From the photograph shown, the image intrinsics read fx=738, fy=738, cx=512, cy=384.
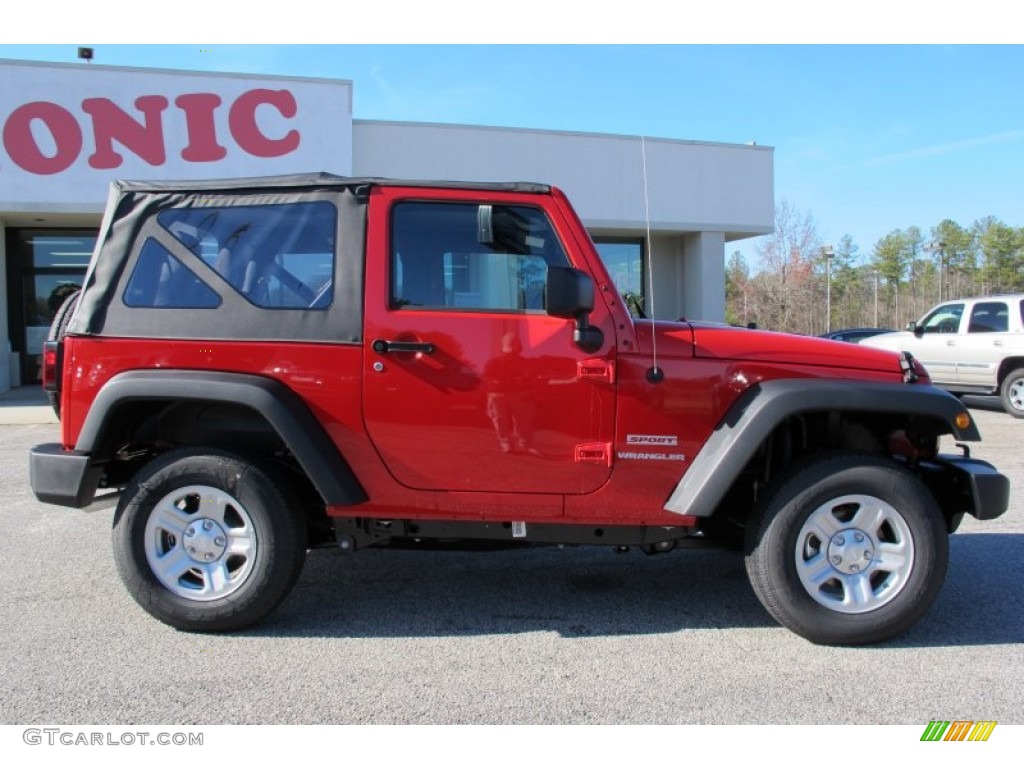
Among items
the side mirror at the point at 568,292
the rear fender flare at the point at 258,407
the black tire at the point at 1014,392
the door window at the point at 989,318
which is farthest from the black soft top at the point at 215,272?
the door window at the point at 989,318

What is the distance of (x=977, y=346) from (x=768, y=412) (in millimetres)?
11446

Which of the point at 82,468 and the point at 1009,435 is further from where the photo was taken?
the point at 1009,435

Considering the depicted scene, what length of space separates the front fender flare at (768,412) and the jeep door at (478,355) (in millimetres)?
442

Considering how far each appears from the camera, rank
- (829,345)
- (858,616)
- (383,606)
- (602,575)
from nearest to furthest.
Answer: (858,616) < (829,345) < (383,606) < (602,575)

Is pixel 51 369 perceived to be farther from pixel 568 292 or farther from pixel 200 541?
pixel 568 292

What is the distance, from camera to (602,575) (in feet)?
14.7

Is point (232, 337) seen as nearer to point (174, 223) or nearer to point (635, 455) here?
point (174, 223)

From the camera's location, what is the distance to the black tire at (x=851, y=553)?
343 cm

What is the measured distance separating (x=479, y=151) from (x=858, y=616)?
14.5 meters

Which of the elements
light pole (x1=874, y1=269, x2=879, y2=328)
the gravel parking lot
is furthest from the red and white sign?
light pole (x1=874, y1=269, x2=879, y2=328)

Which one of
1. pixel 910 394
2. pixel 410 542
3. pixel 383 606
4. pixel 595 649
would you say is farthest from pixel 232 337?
pixel 910 394

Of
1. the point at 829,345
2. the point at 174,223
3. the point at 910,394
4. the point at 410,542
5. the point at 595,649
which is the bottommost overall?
the point at 595,649

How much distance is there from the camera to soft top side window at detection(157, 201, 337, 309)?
140 inches
